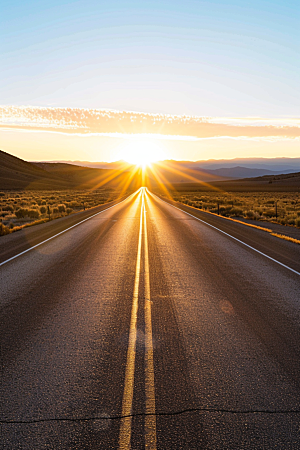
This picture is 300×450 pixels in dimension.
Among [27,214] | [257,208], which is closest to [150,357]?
[27,214]

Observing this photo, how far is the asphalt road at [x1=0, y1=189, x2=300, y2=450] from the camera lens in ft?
11.0

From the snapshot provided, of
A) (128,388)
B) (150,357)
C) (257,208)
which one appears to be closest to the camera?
(128,388)

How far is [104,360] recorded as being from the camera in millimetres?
4738

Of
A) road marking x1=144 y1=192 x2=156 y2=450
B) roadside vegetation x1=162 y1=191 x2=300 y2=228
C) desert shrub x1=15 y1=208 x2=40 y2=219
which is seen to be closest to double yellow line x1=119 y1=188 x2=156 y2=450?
road marking x1=144 y1=192 x2=156 y2=450

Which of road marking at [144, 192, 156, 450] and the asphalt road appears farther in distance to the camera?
the asphalt road

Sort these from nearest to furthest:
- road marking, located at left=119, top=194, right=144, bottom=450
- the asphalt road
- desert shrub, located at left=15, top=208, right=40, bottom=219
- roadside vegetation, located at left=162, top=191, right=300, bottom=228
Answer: road marking, located at left=119, top=194, right=144, bottom=450, the asphalt road, roadside vegetation, located at left=162, top=191, right=300, bottom=228, desert shrub, located at left=15, top=208, right=40, bottom=219

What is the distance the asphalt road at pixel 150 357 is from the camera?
335cm

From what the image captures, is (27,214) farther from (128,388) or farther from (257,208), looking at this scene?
(128,388)

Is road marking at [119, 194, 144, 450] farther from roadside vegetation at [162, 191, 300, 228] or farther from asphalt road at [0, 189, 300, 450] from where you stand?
roadside vegetation at [162, 191, 300, 228]

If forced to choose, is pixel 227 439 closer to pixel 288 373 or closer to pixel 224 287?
pixel 288 373

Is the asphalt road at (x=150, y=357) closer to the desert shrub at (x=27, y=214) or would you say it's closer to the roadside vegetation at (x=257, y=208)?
the roadside vegetation at (x=257, y=208)

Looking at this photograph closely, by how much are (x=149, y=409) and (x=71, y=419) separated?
82 cm

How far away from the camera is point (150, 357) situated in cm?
483

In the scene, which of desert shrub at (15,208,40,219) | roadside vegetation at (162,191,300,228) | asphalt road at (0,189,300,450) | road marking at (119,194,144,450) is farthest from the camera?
desert shrub at (15,208,40,219)
